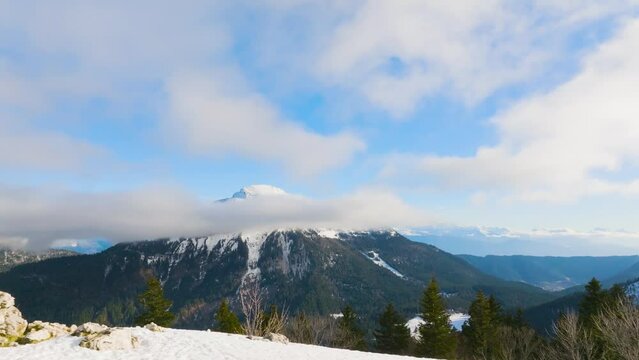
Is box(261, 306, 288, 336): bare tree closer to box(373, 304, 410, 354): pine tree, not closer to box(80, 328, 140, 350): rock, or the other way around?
box(373, 304, 410, 354): pine tree

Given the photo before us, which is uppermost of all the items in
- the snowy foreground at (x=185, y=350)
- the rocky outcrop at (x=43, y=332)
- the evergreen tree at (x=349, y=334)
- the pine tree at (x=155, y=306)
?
the rocky outcrop at (x=43, y=332)

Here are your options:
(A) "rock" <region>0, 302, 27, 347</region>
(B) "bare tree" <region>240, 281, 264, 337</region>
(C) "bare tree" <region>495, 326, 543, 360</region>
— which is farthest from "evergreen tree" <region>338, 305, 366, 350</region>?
(A) "rock" <region>0, 302, 27, 347</region>

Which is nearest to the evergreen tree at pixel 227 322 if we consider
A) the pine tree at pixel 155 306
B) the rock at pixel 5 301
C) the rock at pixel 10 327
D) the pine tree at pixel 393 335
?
the pine tree at pixel 155 306

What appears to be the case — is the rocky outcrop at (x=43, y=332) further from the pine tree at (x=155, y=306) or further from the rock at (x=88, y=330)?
the pine tree at (x=155, y=306)

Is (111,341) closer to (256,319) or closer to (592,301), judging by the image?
(256,319)

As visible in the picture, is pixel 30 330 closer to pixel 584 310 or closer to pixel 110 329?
pixel 110 329

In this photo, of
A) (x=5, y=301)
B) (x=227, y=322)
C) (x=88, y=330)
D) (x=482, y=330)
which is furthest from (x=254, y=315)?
(x=482, y=330)

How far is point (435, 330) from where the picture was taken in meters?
64.5

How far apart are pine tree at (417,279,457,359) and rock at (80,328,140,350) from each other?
1801 inches

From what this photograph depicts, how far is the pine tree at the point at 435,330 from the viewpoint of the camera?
6356cm

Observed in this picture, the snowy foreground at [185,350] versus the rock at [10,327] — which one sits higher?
the rock at [10,327]

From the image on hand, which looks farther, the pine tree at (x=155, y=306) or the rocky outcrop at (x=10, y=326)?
the pine tree at (x=155, y=306)

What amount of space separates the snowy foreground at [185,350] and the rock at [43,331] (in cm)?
112

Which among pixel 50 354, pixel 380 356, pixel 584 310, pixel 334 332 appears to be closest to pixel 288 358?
pixel 380 356
